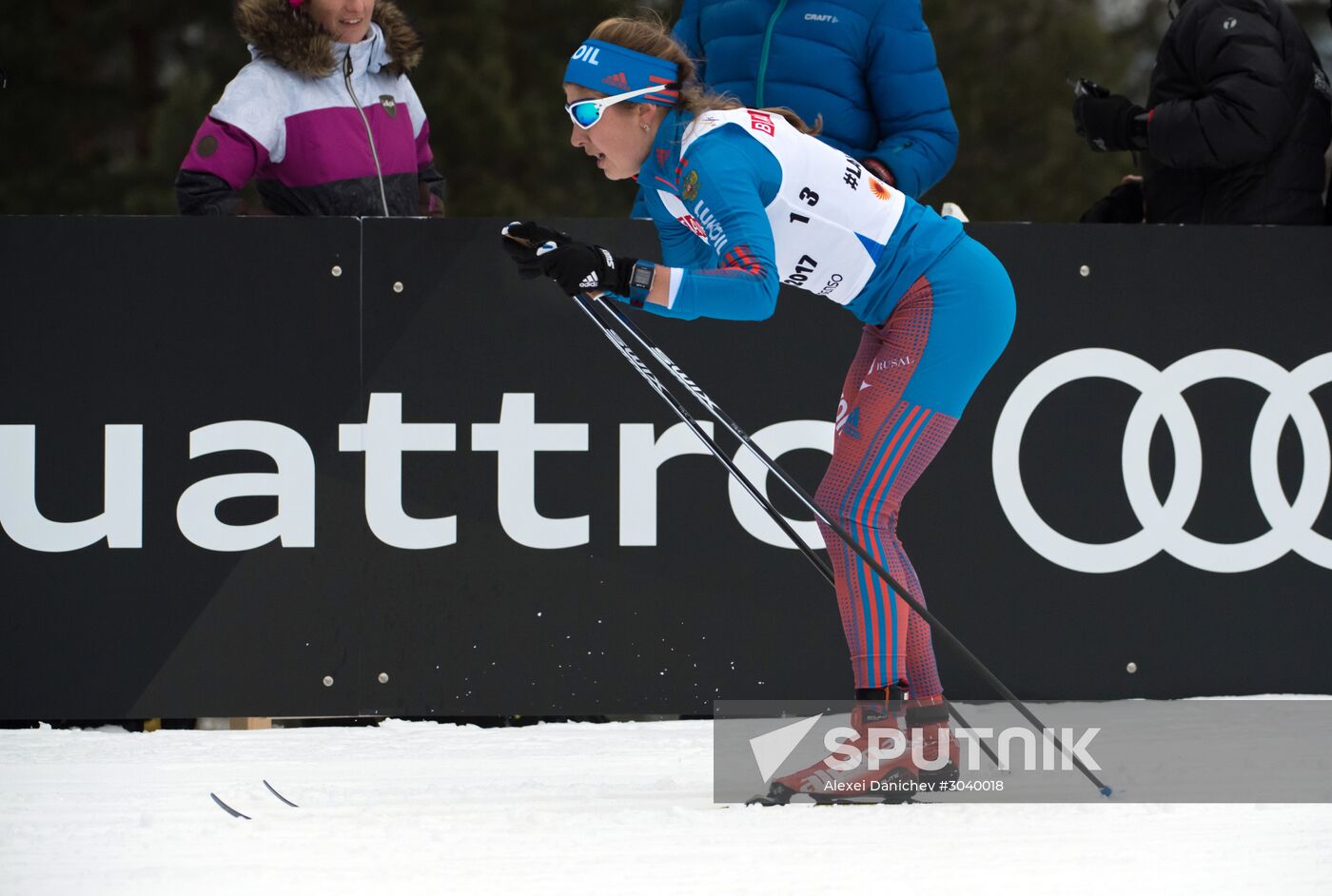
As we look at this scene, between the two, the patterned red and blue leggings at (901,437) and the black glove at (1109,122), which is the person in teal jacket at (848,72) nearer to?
the black glove at (1109,122)

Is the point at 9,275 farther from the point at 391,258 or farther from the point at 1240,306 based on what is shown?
the point at 1240,306

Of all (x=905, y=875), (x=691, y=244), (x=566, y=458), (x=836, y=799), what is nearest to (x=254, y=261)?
(x=566, y=458)

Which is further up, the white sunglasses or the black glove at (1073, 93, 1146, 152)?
the white sunglasses

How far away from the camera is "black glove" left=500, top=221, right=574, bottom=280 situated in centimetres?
352

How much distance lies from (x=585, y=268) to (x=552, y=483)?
4.68ft

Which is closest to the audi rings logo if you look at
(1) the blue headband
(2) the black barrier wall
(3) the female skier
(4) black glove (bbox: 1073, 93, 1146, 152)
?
(2) the black barrier wall

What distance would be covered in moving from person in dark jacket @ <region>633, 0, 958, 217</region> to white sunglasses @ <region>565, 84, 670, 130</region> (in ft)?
3.44

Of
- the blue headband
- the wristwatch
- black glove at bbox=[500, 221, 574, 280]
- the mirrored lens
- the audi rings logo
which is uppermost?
the blue headband

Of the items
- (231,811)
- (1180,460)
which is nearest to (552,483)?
(231,811)

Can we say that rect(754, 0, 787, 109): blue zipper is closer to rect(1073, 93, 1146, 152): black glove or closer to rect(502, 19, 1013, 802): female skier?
rect(502, 19, 1013, 802): female skier

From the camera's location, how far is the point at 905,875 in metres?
2.77

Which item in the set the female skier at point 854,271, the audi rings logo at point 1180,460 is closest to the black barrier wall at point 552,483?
the audi rings logo at point 1180,460

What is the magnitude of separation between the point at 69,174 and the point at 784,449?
486 inches

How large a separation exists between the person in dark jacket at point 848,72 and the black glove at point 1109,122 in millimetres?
550
